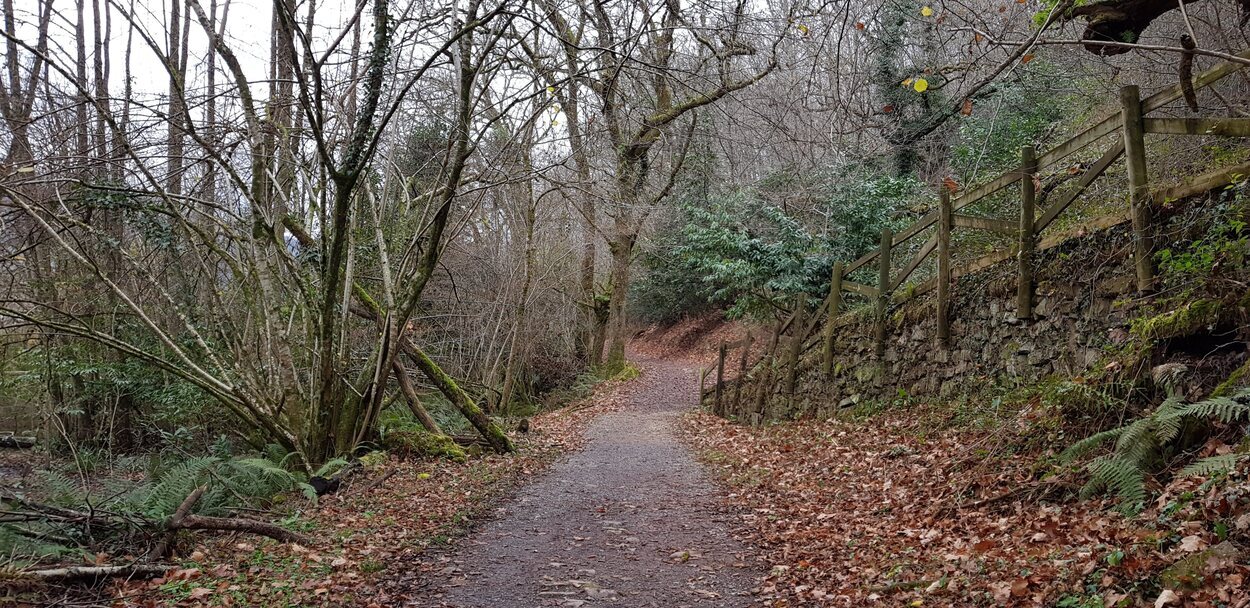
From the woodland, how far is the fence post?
0.20 ft

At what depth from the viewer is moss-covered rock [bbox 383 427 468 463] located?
980 cm

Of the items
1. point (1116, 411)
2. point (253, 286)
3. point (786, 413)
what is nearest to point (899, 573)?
point (1116, 411)

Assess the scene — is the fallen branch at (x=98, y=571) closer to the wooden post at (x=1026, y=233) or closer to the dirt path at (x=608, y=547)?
Result: the dirt path at (x=608, y=547)

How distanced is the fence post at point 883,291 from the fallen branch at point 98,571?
30.7ft

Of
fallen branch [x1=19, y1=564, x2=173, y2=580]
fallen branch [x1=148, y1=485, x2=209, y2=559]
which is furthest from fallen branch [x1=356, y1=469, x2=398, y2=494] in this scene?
fallen branch [x1=19, y1=564, x2=173, y2=580]

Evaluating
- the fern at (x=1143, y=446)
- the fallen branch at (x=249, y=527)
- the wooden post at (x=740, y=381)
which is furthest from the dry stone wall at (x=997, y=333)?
the fallen branch at (x=249, y=527)

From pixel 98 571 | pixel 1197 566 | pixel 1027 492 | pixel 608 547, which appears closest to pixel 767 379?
pixel 608 547

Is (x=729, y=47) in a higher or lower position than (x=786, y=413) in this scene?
higher

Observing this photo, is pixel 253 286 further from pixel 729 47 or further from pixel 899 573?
pixel 899 573

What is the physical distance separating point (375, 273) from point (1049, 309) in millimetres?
9597

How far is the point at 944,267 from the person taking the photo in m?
9.18

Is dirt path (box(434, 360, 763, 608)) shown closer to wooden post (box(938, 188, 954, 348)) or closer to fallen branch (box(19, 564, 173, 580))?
fallen branch (box(19, 564, 173, 580))

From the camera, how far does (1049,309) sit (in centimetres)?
750

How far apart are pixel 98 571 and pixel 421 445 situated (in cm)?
534
